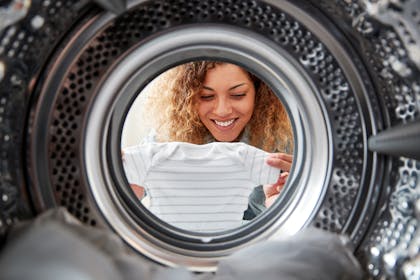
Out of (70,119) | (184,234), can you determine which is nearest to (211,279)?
(184,234)

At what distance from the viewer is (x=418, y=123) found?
16.8 inches

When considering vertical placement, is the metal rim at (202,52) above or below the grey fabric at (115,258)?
above

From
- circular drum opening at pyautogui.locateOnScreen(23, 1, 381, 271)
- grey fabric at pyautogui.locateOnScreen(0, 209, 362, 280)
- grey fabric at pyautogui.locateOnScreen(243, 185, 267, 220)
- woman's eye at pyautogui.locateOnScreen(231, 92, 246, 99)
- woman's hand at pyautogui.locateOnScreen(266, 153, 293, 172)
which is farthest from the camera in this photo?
grey fabric at pyautogui.locateOnScreen(243, 185, 267, 220)

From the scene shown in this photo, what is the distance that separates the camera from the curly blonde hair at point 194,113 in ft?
5.15

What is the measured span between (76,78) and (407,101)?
34 cm

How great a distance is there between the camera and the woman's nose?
1647 millimetres

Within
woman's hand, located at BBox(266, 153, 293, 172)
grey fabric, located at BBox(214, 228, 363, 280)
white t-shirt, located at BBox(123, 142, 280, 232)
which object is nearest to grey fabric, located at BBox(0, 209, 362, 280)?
grey fabric, located at BBox(214, 228, 363, 280)

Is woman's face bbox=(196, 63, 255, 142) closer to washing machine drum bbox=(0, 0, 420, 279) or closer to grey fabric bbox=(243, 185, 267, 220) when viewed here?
grey fabric bbox=(243, 185, 267, 220)

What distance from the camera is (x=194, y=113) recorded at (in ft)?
5.58

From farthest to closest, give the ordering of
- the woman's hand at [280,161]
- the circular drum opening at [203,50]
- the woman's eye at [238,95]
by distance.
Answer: the woman's eye at [238,95] < the woman's hand at [280,161] < the circular drum opening at [203,50]

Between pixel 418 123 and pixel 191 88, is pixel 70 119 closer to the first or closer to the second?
pixel 418 123

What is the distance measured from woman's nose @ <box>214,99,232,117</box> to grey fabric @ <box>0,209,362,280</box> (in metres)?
1.06

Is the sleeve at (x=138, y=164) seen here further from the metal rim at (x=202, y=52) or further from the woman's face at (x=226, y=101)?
the metal rim at (x=202, y=52)

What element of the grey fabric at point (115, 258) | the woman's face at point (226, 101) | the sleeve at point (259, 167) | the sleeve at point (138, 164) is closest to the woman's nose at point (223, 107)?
the woman's face at point (226, 101)
